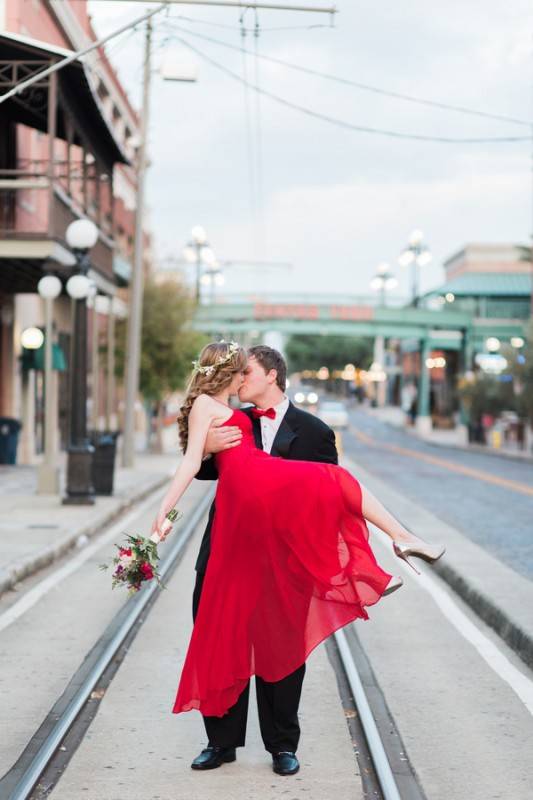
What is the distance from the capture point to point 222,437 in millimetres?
5160

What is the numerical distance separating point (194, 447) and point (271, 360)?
0.60 metres

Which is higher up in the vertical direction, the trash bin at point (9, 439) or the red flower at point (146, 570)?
the red flower at point (146, 570)

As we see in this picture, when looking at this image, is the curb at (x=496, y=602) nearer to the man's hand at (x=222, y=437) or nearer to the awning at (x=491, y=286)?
the man's hand at (x=222, y=437)

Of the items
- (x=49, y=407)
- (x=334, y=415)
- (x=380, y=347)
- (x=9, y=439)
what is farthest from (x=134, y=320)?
(x=380, y=347)

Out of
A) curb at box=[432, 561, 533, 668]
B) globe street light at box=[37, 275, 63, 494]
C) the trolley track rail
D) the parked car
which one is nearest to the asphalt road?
curb at box=[432, 561, 533, 668]

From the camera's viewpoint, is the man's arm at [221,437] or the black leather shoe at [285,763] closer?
the man's arm at [221,437]

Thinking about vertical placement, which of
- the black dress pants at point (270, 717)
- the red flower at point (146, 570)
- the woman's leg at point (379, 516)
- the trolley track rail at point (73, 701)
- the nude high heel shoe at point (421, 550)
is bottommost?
the trolley track rail at point (73, 701)

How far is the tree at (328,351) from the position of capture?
14588cm

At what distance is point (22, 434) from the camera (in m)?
29.3

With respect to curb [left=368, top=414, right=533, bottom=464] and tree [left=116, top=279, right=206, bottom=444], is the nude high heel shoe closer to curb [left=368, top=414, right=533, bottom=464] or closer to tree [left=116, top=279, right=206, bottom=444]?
tree [left=116, top=279, right=206, bottom=444]

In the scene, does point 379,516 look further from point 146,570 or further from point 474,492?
point 474,492

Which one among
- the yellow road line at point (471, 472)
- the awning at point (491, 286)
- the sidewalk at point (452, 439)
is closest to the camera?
the yellow road line at point (471, 472)

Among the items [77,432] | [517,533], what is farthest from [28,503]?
[517,533]

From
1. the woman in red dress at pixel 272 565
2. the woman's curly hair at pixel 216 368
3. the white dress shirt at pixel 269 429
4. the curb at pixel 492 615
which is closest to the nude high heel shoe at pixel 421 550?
the woman in red dress at pixel 272 565
